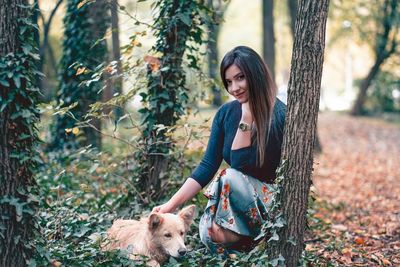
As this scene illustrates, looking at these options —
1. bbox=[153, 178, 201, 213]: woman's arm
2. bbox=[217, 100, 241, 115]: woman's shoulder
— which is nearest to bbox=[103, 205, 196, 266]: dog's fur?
bbox=[153, 178, 201, 213]: woman's arm

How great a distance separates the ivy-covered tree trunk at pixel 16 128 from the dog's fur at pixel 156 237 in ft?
2.69

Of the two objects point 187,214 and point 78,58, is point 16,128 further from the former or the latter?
point 78,58

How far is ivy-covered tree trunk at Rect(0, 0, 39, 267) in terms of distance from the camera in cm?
356

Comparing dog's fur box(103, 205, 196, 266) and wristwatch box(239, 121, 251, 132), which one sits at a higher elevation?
wristwatch box(239, 121, 251, 132)

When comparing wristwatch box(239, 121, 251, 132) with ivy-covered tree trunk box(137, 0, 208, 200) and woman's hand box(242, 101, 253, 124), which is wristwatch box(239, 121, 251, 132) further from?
ivy-covered tree trunk box(137, 0, 208, 200)

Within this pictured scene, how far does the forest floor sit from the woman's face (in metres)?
1.57

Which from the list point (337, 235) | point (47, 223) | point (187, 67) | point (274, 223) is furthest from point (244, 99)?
point (337, 235)

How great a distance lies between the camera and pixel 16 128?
3.64 metres

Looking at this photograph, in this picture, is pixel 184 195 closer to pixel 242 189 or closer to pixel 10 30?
pixel 242 189

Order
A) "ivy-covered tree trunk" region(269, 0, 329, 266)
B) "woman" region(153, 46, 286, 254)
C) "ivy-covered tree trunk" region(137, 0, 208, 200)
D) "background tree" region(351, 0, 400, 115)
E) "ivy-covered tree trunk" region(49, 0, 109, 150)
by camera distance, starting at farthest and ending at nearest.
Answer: "background tree" region(351, 0, 400, 115), "ivy-covered tree trunk" region(49, 0, 109, 150), "ivy-covered tree trunk" region(137, 0, 208, 200), "woman" region(153, 46, 286, 254), "ivy-covered tree trunk" region(269, 0, 329, 266)

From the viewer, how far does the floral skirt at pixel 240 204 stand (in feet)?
14.5

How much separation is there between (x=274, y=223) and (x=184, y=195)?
0.96 meters

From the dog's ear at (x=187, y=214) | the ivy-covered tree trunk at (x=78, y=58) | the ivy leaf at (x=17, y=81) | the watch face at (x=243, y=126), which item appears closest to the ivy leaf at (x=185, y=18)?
the watch face at (x=243, y=126)

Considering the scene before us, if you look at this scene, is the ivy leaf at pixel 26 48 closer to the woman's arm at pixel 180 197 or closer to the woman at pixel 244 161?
the woman at pixel 244 161
